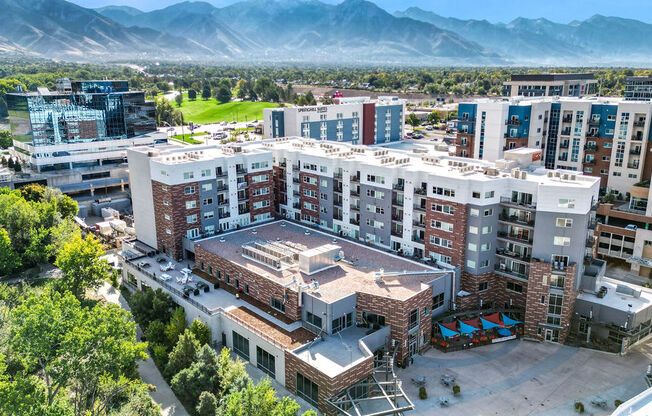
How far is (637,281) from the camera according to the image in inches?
2785

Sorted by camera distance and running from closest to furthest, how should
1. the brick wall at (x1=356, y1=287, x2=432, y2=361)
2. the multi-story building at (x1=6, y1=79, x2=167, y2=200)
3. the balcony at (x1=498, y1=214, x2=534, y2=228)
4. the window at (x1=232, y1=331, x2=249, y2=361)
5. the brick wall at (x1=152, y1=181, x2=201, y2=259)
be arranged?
1. the brick wall at (x1=356, y1=287, x2=432, y2=361)
2. the window at (x1=232, y1=331, x2=249, y2=361)
3. the balcony at (x1=498, y1=214, x2=534, y2=228)
4. the brick wall at (x1=152, y1=181, x2=201, y2=259)
5. the multi-story building at (x1=6, y1=79, x2=167, y2=200)

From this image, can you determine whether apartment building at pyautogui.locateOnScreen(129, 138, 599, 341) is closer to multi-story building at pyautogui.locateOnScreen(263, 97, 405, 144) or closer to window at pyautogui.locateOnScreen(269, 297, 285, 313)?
window at pyautogui.locateOnScreen(269, 297, 285, 313)

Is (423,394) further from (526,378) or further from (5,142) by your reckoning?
(5,142)

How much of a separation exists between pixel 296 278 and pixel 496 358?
76.8 ft

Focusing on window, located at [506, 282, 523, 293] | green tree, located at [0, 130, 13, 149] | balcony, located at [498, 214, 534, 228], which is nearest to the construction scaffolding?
window, located at [506, 282, 523, 293]

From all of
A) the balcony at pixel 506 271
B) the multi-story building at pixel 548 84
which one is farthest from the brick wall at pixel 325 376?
the multi-story building at pixel 548 84

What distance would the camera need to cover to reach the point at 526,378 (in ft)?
161

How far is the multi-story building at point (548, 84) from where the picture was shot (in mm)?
132875

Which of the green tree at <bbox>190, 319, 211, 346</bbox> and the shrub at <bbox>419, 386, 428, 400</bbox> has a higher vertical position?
the green tree at <bbox>190, 319, 211, 346</bbox>

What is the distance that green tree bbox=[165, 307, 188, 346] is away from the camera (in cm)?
5294

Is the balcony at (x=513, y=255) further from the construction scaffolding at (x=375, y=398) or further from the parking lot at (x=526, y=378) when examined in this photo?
the construction scaffolding at (x=375, y=398)

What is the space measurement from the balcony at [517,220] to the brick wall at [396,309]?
14233 mm

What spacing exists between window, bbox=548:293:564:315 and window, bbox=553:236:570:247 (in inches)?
225

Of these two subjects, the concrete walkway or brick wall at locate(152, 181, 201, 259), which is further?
brick wall at locate(152, 181, 201, 259)
